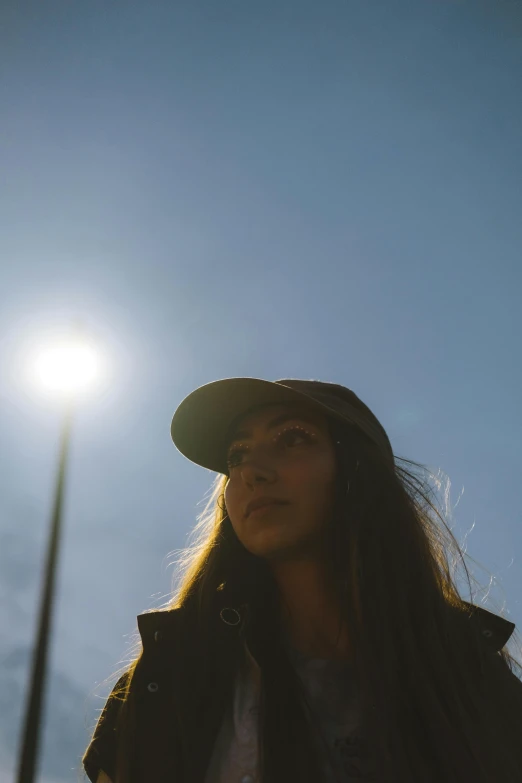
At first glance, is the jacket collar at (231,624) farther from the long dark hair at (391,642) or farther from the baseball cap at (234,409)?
the baseball cap at (234,409)

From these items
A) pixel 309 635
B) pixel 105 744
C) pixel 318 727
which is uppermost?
pixel 309 635

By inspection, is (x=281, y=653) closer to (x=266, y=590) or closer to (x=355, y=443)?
(x=266, y=590)

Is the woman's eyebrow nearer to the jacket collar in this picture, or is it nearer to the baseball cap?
the baseball cap

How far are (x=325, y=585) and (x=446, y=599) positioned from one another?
0.71 meters

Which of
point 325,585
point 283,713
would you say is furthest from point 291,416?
point 283,713

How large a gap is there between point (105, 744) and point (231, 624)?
749mm

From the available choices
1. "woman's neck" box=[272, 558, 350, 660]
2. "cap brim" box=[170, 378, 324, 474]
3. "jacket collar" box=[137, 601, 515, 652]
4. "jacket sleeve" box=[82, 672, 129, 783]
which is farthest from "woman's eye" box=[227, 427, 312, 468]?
"jacket sleeve" box=[82, 672, 129, 783]

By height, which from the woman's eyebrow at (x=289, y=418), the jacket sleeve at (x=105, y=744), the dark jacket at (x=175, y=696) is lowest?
the jacket sleeve at (x=105, y=744)

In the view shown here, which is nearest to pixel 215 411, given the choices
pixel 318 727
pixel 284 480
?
pixel 284 480

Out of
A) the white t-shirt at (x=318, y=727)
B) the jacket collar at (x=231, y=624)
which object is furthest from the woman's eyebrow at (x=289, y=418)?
the white t-shirt at (x=318, y=727)

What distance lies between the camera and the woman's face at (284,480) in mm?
3062

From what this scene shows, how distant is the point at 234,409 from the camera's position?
3545 mm

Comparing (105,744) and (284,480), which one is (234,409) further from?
(105,744)

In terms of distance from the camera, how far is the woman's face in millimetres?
3062
